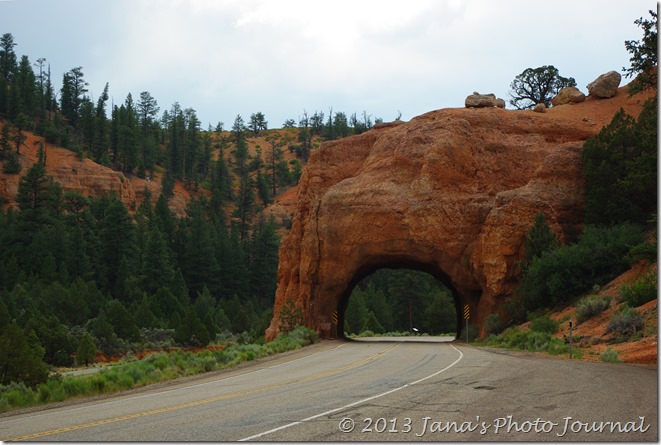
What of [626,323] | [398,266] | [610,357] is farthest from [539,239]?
[610,357]

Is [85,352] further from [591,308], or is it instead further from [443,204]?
[591,308]

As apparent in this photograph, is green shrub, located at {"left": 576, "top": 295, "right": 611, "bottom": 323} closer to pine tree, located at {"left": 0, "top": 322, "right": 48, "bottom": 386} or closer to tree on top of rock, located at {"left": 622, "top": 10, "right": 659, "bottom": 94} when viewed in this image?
tree on top of rock, located at {"left": 622, "top": 10, "right": 659, "bottom": 94}

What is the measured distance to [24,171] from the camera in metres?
101

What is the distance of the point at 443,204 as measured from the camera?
3894 cm

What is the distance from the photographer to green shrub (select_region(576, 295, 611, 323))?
2639cm

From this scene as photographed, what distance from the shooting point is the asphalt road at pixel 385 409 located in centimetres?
915

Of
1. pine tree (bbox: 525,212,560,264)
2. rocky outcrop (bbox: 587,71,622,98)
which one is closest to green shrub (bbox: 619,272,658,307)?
pine tree (bbox: 525,212,560,264)

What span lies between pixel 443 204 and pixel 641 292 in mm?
Answer: 15773

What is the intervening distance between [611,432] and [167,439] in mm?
5783

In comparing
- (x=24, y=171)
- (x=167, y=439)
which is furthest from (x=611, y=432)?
(x=24, y=171)

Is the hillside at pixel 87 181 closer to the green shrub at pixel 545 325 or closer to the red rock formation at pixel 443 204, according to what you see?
the red rock formation at pixel 443 204

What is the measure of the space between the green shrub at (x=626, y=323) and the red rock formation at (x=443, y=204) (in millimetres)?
12512

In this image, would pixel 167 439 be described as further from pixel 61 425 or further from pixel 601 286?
pixel 601 286

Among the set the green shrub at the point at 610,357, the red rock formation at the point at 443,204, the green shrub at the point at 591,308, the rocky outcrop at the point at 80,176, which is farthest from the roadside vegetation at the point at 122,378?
the rocky outcrop at the point at 80,176
